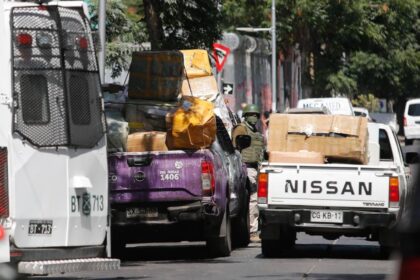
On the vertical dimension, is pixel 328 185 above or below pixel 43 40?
below

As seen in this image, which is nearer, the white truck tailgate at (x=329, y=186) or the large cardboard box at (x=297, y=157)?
the white truck tailgate at (x=329, y=186)

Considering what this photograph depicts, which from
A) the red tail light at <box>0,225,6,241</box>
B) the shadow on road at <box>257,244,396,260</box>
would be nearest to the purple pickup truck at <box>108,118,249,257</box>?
the shadow on road at <box>257,244,396,260</box>

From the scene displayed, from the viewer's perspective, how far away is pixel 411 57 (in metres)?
61.1

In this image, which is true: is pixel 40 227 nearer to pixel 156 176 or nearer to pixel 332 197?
pixel 156 176

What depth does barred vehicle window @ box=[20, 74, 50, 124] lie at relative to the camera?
11.4m

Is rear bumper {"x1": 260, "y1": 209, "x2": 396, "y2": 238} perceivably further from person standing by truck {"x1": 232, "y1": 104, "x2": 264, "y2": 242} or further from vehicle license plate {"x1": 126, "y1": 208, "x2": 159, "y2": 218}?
person standing by truck {"x1": 232, "y1": 104, "x2": 264, "y2": 242}

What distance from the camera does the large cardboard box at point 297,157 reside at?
16.9 m

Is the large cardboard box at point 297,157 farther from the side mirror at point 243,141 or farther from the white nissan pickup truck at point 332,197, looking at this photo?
the side mirror at point 243,141

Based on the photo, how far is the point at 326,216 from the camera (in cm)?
1661

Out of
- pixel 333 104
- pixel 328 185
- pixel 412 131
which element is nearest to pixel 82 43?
pixel 328 185

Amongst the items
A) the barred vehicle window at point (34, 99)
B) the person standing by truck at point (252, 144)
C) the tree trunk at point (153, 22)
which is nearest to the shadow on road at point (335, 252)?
the person standing by truck at point (252, 144)

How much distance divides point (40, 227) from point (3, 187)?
0.49 m

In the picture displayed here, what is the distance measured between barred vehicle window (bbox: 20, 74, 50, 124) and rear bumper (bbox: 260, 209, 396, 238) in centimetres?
564

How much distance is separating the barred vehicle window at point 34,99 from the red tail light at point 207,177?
4.36 metres
